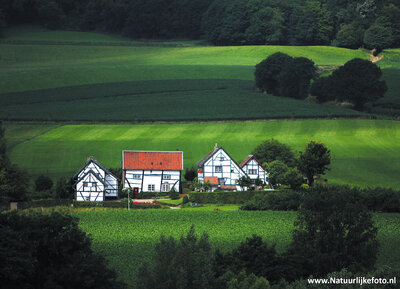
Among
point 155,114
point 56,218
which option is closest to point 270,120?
point 155,114

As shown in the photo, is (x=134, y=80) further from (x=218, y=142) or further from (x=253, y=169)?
(x=253, y=169)

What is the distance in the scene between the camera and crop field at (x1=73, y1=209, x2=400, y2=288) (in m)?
55.5

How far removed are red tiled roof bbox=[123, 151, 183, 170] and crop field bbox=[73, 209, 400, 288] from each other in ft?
53.4

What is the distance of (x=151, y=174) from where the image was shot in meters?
89.6

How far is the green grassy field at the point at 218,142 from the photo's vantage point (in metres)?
94.9

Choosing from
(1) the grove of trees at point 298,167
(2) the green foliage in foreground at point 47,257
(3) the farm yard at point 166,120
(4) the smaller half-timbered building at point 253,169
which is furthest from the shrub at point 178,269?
(4) the smaller half-timbered building at point 253,169

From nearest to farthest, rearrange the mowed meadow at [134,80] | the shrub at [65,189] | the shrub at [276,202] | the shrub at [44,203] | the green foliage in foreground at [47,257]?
the green foliage in foreground at [47,257] < the shrub at [276,202] < the shrub at [44,203] < the shrub at [65,189] < the mowed meadow at [134,80]

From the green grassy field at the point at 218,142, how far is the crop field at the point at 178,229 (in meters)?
21.2

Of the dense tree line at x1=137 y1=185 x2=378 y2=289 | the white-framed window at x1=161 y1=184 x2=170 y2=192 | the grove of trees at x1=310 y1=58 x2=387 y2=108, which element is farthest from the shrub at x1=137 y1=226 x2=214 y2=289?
the grove of trees at x1=310 y1=58 x2=387 y2=108

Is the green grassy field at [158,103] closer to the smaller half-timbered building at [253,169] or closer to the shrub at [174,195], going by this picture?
the smaller half-timbered building at [253,169]

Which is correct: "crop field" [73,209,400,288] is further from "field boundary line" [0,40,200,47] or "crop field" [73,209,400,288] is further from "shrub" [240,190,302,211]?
"field boundary line" [0,40,200,47]

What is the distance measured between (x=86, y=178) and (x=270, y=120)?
4646 cm

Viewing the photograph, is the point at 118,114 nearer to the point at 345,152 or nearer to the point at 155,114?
the point at 155,114

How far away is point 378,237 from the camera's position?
61.6 m
